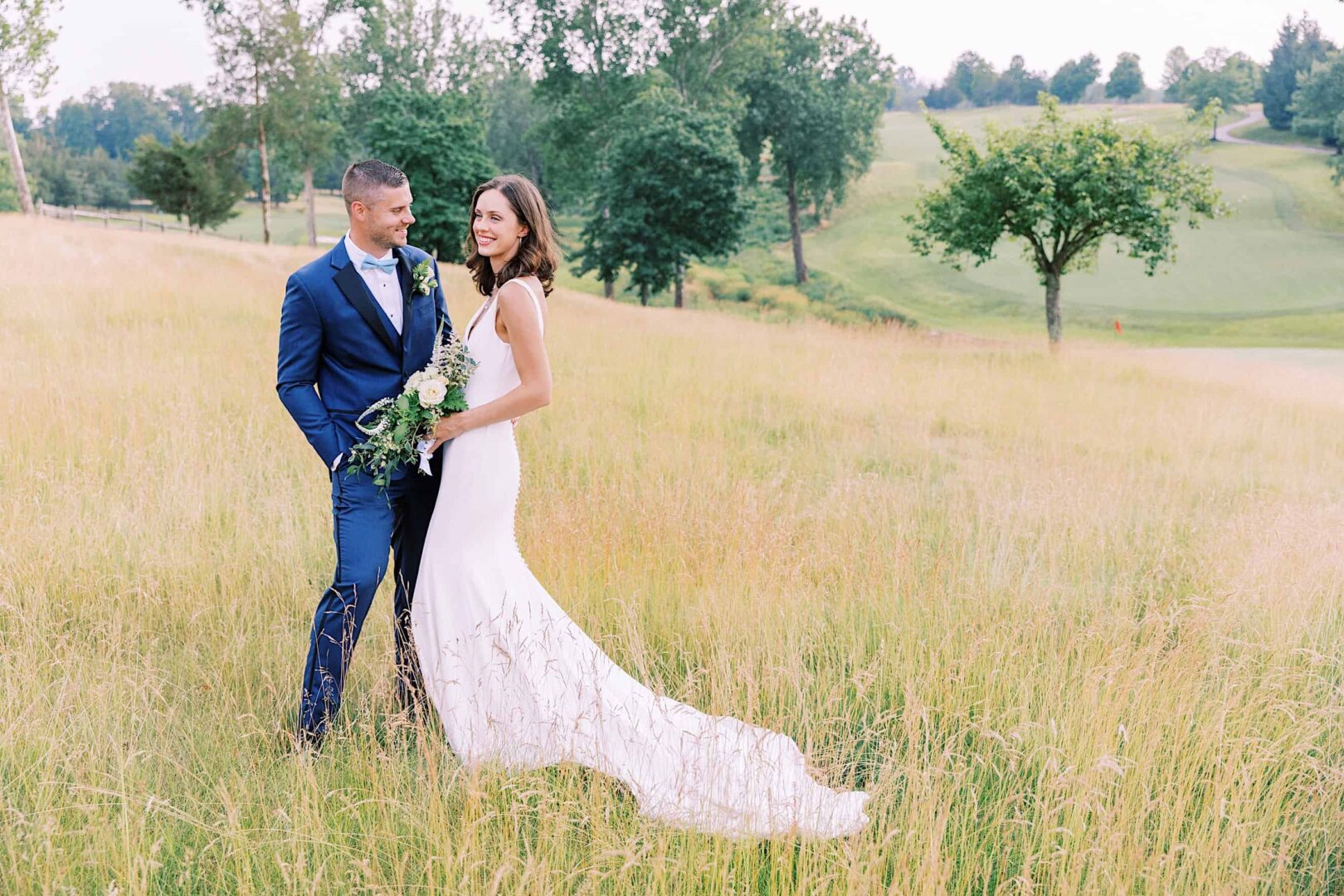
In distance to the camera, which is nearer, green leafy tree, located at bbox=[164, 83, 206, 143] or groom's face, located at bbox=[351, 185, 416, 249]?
groom's face, located at bbox=[351, 185, 416, 249]

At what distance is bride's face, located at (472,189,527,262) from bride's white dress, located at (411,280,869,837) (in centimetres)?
21

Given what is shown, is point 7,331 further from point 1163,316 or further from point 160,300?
point 1163,316

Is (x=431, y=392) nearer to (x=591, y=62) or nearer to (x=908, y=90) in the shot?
(x=591, y=62)

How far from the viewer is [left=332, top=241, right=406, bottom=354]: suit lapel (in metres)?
3.38

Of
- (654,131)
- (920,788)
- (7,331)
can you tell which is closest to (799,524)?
(920,788)

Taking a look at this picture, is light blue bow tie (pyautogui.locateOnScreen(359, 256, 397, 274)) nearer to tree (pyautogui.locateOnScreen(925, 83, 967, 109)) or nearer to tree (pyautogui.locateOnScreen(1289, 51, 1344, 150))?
tree (pyautogui.locateOnScreen(1289, 51, 1344, 150))

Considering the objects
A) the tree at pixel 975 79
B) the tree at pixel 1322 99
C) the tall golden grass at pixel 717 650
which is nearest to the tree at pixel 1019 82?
the tree at pixel 975 79

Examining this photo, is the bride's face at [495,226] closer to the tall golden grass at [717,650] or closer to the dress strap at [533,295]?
the dress strap at [533,295]

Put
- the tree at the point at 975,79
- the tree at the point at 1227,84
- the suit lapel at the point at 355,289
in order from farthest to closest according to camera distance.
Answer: the tree at the point at 975,79
the tree at the point at 1227,84
the suit lapel at the point at 355,289

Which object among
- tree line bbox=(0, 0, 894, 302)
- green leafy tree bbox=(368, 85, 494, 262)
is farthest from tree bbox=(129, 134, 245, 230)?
green leafy tree bbox=(368, 85, 494, 262)

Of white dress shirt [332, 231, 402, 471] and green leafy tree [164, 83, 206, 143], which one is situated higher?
green leafy tree [164, 83, 206, 143]

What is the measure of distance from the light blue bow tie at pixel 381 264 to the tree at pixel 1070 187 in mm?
17723

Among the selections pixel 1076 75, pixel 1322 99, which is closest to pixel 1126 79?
pixel 1076 75

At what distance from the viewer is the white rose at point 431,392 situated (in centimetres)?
325
